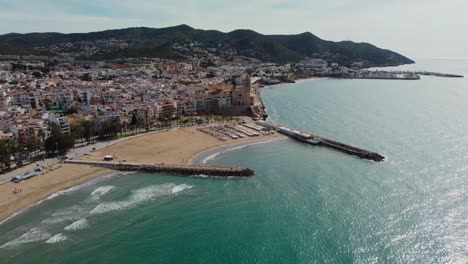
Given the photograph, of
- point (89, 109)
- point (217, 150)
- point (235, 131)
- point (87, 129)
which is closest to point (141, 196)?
point (217, 150)

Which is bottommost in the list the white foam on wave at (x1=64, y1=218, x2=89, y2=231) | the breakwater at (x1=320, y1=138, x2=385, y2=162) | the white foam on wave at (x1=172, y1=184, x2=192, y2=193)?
the white foam on wave at (x1=64, y1=218, x2=89, y2=231)

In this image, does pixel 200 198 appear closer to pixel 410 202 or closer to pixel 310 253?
pixel 310 253

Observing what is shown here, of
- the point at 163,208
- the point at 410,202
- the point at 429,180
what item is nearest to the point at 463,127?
the point at 429,180

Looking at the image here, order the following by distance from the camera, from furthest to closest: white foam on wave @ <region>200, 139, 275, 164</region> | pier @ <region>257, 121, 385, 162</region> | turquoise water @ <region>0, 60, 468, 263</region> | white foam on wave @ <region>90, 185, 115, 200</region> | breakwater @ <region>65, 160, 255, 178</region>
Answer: pier @ <region>257, 121, 385, 162</region> < white foam on wave @ <region>200, 139, 275, 164</region> < breakwater @ <region>65, 160, 255, 178</region> < white foam on wave @ <region>90, 185, 115, 200</region> < turquoise water @ <region>0, 60, 468, 263</region>

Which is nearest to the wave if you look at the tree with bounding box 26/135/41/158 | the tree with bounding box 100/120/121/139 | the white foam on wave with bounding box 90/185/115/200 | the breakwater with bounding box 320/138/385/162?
the white foam on wave with bounding box 90/185/115/200

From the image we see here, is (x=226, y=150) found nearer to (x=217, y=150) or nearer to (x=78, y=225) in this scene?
(x=217, y=150)

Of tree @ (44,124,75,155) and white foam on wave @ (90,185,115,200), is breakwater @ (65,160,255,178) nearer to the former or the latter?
tree @ (44,124,75,155)

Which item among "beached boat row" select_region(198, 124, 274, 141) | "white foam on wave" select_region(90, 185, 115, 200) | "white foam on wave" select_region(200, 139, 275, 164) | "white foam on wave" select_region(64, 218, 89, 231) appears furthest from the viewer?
"beached boat row" select_region(198, 124, 274, 141)
